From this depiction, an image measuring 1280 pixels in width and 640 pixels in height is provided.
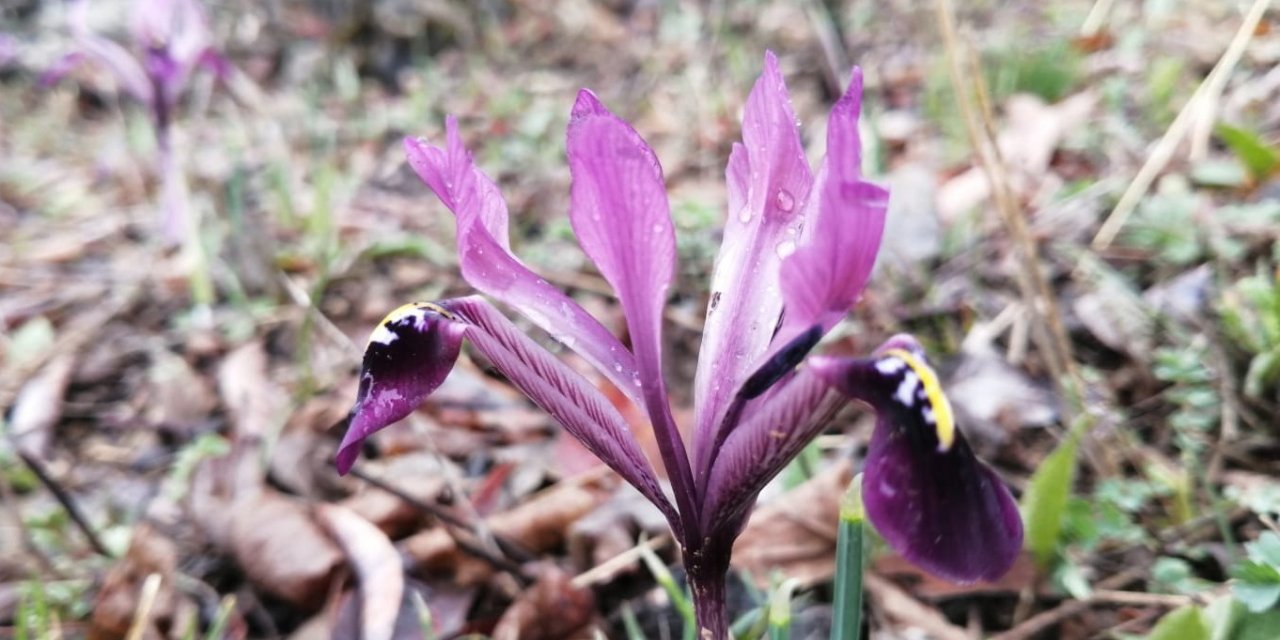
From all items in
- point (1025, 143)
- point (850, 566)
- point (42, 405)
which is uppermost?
point (850, 566)

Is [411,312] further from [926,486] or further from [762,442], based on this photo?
[926,486]

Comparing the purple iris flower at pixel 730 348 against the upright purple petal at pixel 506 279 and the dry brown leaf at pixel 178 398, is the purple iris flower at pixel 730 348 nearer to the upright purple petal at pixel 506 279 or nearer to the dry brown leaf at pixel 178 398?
the upright purple petal at pixel 506 279

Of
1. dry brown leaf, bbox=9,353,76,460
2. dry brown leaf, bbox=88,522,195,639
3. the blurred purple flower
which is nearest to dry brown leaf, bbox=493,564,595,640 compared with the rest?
dry brown leaf, bbox=88,522,195,639

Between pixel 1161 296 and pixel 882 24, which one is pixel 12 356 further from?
pixel 882 24

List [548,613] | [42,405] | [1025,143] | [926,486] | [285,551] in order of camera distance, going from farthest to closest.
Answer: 1. [1025,143]
2. [42,405]
3. [285,551]
4. [548,613]
5. [926,486]

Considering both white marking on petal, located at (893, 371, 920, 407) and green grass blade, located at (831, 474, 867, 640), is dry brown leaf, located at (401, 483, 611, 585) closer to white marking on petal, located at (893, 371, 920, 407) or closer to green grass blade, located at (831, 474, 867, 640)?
green grass blade, located at (831, 474, 867, 640)

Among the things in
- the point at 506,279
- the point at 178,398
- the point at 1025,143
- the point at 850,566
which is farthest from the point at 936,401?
the point at 1025,143
